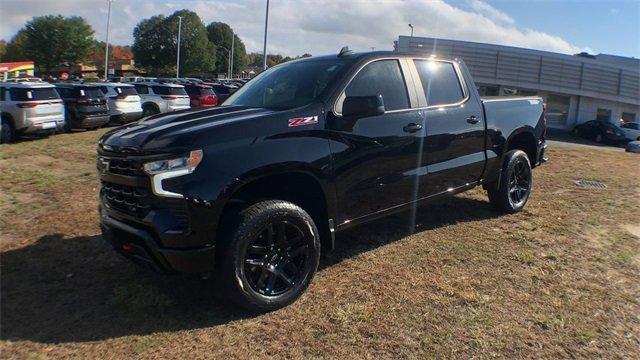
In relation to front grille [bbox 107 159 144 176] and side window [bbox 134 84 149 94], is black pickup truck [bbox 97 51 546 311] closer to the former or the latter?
front grille [bbox 107 159 144 176]

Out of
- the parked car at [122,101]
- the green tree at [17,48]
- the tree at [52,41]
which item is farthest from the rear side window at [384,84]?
the green tree at [17,48]

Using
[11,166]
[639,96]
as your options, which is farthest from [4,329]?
[639,96]

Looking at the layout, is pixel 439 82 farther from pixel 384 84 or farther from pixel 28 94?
pixel 28 94

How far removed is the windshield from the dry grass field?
1.50m

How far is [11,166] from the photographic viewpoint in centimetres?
898

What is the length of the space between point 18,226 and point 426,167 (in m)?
4.34

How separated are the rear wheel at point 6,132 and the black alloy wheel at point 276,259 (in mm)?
12041

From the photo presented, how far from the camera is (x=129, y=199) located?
11.4 feet

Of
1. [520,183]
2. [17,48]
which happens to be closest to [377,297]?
[520,183]

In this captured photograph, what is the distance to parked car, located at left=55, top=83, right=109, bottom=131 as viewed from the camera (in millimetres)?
15547

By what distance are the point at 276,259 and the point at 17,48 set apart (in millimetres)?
86079

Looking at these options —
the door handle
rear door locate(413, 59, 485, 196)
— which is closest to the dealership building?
rear door locate(413, 59, 485, 196)

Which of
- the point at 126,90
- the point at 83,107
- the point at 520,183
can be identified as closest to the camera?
the point at 520,183

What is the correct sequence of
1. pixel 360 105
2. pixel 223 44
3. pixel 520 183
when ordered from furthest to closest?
1. pixel 223 44
2. pixel 520 183
3. pixel 360 105
